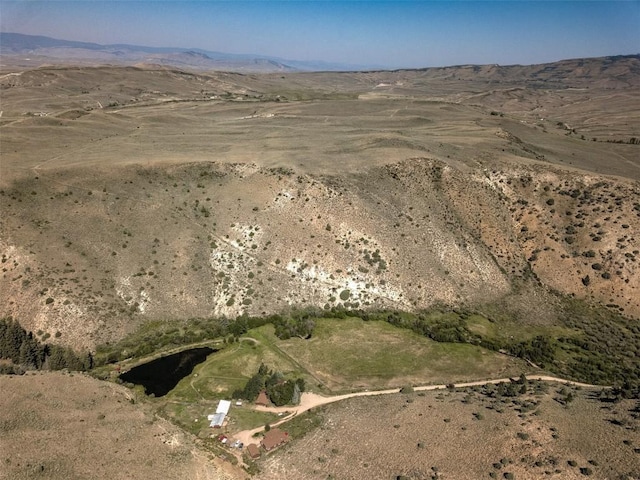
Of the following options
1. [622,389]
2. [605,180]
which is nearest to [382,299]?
[622,389]

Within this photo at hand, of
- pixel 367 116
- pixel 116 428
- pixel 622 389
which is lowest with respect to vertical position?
pixel 116 428

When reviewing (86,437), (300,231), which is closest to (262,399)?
(86,437)

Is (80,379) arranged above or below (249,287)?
below

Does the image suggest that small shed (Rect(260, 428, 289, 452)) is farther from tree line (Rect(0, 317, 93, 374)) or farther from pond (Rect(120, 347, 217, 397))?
tree line (Rect(0, 317, 93, 374))

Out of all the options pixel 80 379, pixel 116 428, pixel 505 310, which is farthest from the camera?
pixel 505 310

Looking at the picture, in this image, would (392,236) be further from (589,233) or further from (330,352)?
(589,233)

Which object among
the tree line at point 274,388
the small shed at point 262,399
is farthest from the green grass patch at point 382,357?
the small shed at point 262,399

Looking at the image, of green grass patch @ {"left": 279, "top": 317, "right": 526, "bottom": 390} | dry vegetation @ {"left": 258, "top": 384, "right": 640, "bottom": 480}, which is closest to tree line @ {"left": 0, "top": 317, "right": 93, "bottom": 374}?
green grass patch @ {"left": 279, "top": 317, "right": 526, "bottom": 390}

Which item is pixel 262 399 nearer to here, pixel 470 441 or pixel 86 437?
pixel 86 437
